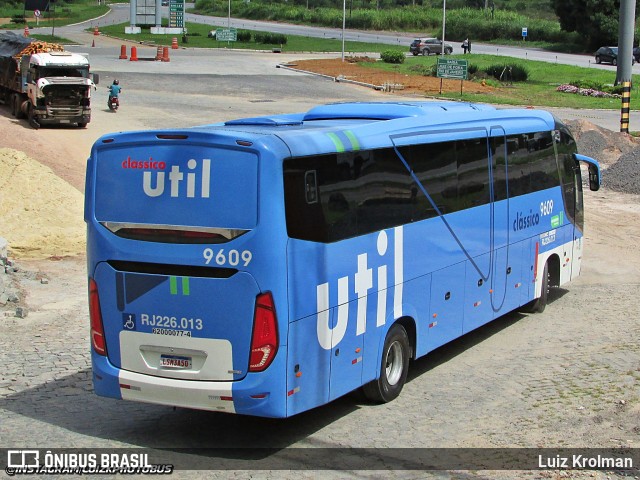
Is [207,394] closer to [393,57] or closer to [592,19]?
[393,57]

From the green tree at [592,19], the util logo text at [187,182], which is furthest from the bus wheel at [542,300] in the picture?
the green tree at [592,19]

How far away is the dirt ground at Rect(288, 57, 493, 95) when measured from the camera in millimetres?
54656

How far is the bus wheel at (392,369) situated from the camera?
10.9m

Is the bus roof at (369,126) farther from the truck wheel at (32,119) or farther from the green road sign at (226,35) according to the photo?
the green road sign at (226,35)

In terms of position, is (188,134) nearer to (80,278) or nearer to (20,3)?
(80,278)

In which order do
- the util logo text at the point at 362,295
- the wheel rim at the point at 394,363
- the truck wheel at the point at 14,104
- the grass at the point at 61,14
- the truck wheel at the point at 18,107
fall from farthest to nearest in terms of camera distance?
the grass at the point at 61,14, the truck wheel at the point at 14,104, the truck wheel at the point at 18,107, the wheel rim at the point at 394,363, the util logo text at the point at 362,295

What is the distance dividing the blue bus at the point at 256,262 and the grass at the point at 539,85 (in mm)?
38791

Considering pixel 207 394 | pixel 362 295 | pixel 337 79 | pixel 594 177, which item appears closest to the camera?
pixel 207 394

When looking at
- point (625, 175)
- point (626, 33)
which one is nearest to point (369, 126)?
point (625, 175)

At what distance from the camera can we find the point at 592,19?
293 feet

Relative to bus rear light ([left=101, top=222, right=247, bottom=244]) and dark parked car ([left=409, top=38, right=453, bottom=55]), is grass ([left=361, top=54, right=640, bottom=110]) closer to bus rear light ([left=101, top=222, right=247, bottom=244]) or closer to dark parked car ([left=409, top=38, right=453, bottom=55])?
dark parked car ([left=409, top=38, right=453, bottom=55])

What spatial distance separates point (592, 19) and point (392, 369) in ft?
277

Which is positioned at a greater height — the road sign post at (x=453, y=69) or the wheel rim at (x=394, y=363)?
the road sign post at (x=453, y=69)

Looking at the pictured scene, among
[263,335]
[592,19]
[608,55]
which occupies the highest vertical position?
[592,19]
